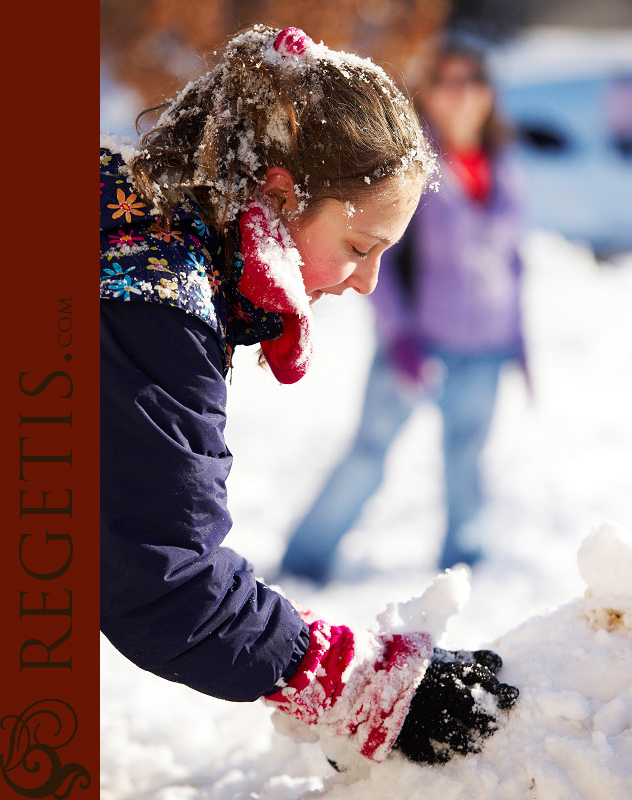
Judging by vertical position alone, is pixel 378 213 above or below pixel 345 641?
above

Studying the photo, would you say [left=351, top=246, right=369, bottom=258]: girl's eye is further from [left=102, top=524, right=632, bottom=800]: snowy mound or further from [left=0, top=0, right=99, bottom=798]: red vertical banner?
[left=102, top=524, right=632, bottom=800]: snowy mound

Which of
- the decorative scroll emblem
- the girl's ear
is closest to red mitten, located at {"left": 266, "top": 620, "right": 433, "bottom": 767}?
the decorative scroll emblem

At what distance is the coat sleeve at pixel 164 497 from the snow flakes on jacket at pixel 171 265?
27mm

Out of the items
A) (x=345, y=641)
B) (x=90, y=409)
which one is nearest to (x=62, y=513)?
(x=90, y=409)

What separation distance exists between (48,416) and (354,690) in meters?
0.61

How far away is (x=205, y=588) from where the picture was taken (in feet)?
3.78

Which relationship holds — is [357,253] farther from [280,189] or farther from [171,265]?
[171,265]

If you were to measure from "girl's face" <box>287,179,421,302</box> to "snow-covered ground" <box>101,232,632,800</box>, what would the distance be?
1.65 ft

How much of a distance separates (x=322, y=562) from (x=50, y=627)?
196 centimetres

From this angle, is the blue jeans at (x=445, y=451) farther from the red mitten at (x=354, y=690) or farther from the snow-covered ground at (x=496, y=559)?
the red mitten at (x=354, y=690)

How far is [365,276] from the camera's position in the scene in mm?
1423

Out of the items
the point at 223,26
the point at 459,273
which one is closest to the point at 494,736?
the point at 459,273

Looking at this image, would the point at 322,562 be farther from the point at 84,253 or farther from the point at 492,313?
the point at 84,253

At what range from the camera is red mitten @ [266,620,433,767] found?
1.28 meters
